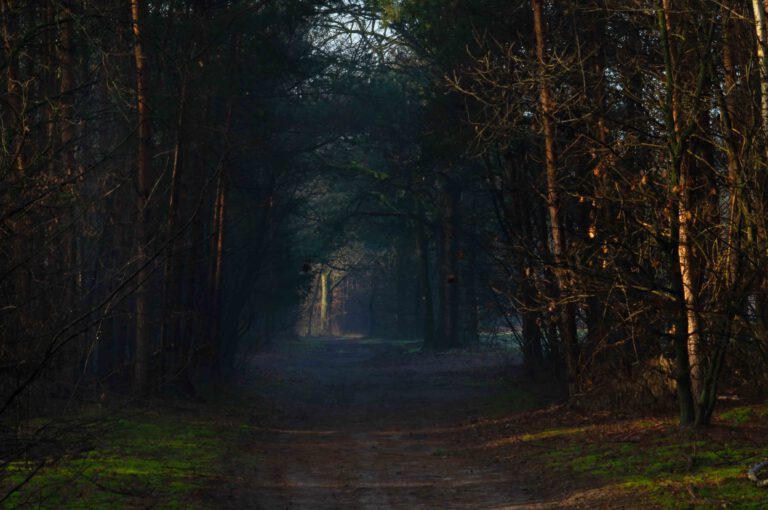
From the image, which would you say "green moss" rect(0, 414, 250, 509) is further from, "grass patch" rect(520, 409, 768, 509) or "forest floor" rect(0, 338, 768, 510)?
"grass patch" rect(520, 409, 768, 509)

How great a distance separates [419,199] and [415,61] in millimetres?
7455

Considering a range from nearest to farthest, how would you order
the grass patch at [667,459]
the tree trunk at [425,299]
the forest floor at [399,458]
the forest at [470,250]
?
the forest at [470,250] → the grass patch at [667,459] → the forest floor at [399,458] → the tree trunk at [425,299]

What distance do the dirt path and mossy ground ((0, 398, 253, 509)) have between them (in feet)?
2.11

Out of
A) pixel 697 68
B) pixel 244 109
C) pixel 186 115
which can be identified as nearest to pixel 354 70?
pixel 244 109

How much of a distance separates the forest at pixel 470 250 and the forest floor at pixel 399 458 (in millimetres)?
87

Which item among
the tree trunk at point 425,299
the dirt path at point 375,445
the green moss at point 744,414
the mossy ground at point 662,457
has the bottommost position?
the dirt path at point 375,445

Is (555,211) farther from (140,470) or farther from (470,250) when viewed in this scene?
(470,250)

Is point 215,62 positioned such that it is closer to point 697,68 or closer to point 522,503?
point 697,68

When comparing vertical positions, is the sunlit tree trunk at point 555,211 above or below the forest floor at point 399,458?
above

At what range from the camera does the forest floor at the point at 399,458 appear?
10.7 metres

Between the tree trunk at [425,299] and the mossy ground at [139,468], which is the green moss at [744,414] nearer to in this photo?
the mossy ground at [139,468]

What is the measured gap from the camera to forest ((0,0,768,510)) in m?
9.10

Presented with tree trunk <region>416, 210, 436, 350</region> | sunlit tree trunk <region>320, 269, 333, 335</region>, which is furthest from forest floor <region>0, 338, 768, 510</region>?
sunlit tree trunk <region>320, 269, 333, 335</region>

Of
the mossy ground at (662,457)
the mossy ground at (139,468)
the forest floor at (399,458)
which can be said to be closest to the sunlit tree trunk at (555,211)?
the forest floor at (399,458)
